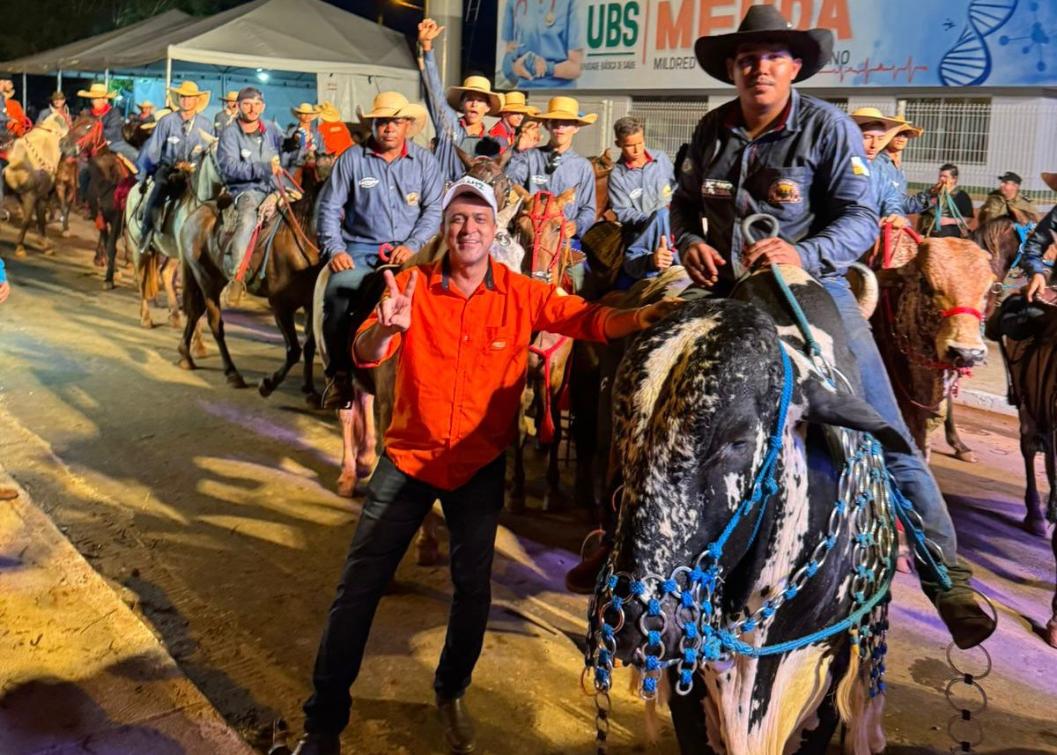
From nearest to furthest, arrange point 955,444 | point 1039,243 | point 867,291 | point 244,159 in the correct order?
point 867,291 < point 1039,243 < point 955,444 < point 244,159

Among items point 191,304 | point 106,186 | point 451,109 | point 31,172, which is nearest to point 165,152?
point 191,304

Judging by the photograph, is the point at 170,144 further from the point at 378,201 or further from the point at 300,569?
the point at 300,569

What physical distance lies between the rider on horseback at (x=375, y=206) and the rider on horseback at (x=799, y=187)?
3.58 m

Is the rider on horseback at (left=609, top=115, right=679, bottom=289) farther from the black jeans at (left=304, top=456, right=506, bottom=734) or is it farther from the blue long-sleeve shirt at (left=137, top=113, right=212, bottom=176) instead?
the blue long-sleeve shirt at (left=137, top=113, right=212, bottom=176)

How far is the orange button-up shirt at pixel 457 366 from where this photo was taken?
3.86 metres

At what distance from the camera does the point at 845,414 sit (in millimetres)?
2562

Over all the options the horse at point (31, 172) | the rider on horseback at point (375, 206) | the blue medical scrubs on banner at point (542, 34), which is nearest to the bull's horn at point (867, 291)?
the rider on horseback at point (375, 206)

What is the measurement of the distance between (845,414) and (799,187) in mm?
1499

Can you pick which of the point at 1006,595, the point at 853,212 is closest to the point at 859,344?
the point at 853,212

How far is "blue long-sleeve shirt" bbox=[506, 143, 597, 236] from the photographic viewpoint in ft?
30.6

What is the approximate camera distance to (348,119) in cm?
2495

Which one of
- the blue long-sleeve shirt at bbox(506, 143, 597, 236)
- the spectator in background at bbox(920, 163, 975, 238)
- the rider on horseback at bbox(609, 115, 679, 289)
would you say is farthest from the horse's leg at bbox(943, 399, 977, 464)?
the spectator in background at bbox(920, 163, 975, 238)

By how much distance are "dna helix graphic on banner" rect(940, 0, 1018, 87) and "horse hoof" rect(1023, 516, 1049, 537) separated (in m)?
10.6

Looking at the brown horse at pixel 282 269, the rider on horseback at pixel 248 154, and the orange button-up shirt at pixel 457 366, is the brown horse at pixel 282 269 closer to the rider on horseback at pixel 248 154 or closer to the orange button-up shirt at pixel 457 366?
the rider on horseback at pixel 248 154
